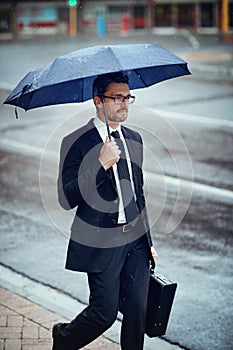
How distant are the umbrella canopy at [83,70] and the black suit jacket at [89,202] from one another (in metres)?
0.35

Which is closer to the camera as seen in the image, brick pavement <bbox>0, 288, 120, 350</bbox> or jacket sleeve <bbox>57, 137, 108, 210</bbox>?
jacket sleeve <bbox>57, 137, 108, 210</bbox>

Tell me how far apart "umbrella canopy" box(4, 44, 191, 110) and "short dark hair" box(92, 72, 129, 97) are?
0.06 metres

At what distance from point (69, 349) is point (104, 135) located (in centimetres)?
131

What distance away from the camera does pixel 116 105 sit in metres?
4.86

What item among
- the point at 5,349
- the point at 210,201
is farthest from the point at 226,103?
the point at 5,349

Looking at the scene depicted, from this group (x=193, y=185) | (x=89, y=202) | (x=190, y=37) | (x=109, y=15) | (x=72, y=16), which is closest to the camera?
(x=89, y=202)

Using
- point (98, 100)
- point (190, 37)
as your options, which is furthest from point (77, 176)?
point (190, 37)

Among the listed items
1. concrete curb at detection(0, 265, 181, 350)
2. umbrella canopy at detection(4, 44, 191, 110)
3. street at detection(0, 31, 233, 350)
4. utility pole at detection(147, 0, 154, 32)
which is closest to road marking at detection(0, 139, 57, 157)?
street at detection(0, 31, 233, 350)

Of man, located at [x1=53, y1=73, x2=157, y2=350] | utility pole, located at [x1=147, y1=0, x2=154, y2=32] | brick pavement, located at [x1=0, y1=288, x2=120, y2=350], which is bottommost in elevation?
utility pole, located at [x1=147, y1=0, x2=154, y2=32]

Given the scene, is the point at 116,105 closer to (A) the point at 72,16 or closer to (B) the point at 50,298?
(B) the point at 50,298

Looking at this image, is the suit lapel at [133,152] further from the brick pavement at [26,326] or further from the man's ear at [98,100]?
the brick pavement at [26,326]

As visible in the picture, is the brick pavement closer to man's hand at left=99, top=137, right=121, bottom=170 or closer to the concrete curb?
the concrete curb

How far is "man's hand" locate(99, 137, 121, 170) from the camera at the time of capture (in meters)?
4.73

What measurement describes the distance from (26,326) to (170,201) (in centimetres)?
397
